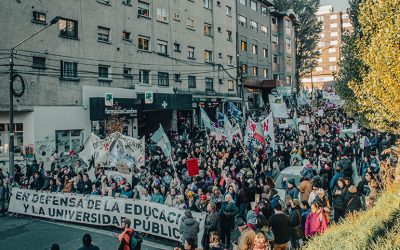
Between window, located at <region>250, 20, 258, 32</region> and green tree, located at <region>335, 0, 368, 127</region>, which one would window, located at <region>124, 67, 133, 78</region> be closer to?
green tree, located at <region>335, 0, 368, 127</region>

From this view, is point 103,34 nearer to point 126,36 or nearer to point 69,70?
point 126,36

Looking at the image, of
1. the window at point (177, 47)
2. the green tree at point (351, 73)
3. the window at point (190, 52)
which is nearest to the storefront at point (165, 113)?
the window at point (177, 47)

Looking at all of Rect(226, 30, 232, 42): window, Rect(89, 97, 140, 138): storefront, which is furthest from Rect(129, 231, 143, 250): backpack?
Rect(226, 30, 232, 42): window

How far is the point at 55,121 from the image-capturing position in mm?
23969

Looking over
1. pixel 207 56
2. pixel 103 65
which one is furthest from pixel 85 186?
pixel 207 56

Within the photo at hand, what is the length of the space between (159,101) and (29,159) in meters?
10.8

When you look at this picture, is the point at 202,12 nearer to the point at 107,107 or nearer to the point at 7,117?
the point at 107,107

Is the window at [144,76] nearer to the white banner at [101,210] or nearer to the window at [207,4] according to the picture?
the window at [207,4]

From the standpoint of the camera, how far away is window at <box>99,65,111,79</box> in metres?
27.6

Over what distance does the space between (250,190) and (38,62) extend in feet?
55.8

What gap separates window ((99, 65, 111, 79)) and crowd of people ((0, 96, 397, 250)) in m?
8.39

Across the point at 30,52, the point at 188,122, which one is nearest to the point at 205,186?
the point at 30,52

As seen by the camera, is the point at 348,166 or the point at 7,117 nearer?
the point at 348,166

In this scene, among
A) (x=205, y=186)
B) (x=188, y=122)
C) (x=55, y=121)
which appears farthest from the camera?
(x=188, y=122)
